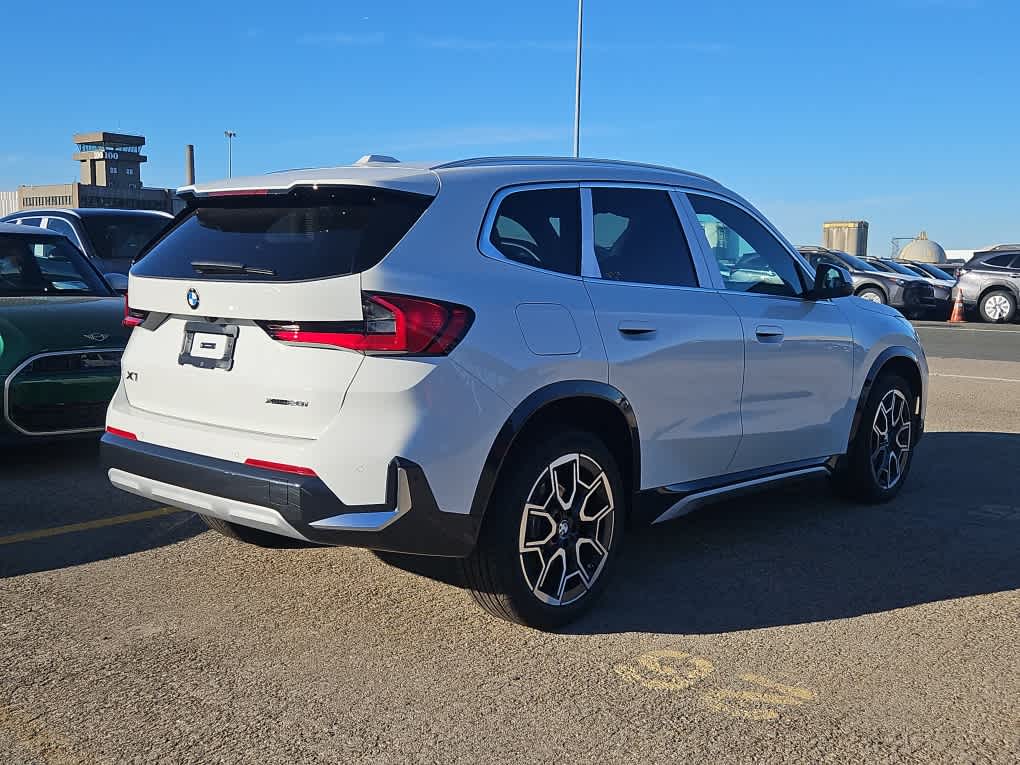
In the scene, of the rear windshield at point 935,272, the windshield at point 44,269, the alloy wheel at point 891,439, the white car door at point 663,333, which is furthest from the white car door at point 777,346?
the rear windshield at point 935,272

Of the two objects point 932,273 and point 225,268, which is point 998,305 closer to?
point 932,273

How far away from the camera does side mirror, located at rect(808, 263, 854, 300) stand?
5.40 meters

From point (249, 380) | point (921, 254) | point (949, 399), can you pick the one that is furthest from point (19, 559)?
→ point (921, 254)

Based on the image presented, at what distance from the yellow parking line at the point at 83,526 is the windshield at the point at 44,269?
2570 mm

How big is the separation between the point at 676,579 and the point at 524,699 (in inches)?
55.6

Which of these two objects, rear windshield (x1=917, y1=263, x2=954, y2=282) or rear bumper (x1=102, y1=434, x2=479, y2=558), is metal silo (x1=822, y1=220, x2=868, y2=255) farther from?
rear bumper (x1=102, y1=434, x2=479, y2=558)

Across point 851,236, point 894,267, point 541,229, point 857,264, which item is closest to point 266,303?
point 541,229

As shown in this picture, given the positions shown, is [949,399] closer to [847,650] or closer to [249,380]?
[847,650]

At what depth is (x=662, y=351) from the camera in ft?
14.4

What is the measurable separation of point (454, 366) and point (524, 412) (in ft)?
1.14

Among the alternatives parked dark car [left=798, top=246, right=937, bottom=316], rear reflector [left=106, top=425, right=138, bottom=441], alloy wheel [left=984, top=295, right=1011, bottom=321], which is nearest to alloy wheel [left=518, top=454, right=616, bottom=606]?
rear reflector [left=106, top=425, right=138, bottom=441]

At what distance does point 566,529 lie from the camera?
161 inches

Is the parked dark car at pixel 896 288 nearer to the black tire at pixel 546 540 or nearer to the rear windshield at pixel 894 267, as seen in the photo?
the rear windshield at pixel 894 267

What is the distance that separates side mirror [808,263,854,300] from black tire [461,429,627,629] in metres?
1.76
